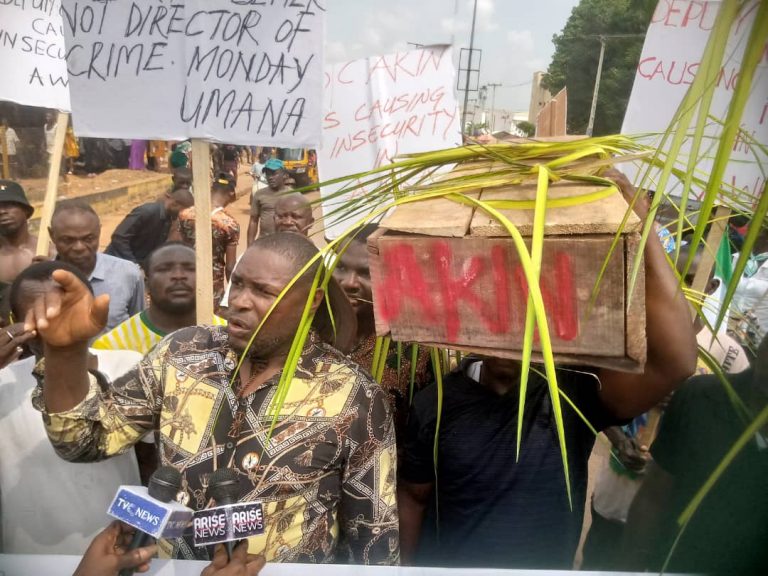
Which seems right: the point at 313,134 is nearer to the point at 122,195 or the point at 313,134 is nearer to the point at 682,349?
the point at 682,349

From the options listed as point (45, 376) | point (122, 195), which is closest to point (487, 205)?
point (45, 376)

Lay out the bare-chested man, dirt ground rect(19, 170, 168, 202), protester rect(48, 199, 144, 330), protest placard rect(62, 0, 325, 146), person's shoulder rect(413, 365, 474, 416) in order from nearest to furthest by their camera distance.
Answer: person's shoulder rect(413, 365, 474, 416)
protest placard rect(62, 0, 325, 146)
protester rect(48, 199, 144, 330)
the bare-chested man
dirt ground rect(19, 170, 168, 202)

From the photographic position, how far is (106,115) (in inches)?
84.5

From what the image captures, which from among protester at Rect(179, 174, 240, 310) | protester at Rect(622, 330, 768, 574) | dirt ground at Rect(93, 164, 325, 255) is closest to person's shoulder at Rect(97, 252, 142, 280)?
protester at Rect(179, 174, 240, 310)

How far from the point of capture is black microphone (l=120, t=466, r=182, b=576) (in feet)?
3.60

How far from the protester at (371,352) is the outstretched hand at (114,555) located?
34.9 inches

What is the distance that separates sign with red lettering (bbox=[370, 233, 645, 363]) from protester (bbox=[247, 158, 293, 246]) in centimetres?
436

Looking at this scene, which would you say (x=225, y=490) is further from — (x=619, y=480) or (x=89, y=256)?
(x=89, y=256)

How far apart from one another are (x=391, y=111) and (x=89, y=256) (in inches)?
73.5

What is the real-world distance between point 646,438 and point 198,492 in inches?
77.5

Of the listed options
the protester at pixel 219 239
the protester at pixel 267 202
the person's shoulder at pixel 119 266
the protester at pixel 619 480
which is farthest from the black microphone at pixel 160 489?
the protester at pixel 267 202

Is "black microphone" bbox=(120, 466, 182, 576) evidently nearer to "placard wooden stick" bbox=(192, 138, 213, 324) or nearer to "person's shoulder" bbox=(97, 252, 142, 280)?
"placard wooden stick" bbox=(192, 138, 213, 324)

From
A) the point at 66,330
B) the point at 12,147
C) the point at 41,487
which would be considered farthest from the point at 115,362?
the point at 12,147

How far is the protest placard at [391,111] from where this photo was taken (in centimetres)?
260
